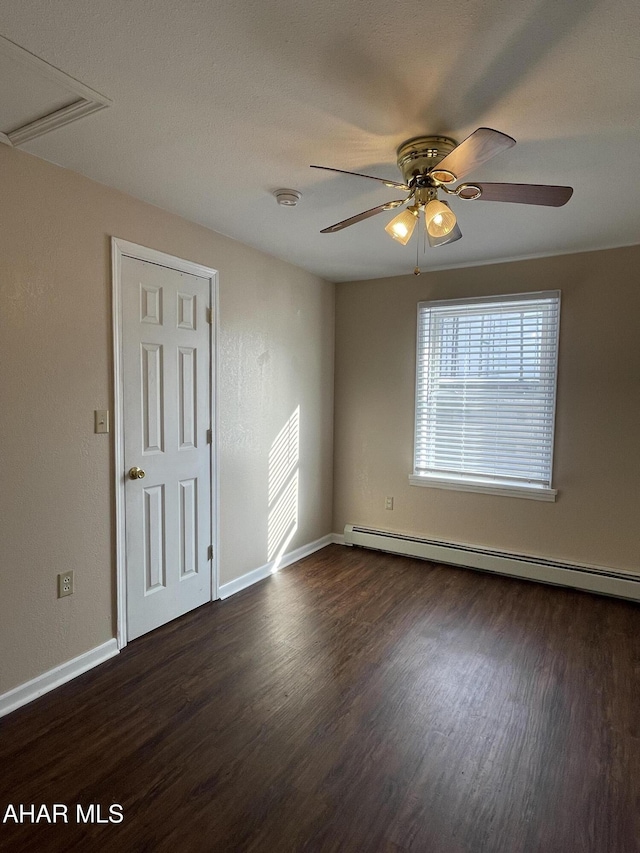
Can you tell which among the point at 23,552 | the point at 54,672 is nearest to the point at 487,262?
the point at 23,552

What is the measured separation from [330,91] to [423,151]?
48 cm

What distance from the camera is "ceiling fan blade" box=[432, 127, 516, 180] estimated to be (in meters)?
1.44

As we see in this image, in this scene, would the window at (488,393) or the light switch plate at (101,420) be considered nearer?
the light switch plate at (101,420)

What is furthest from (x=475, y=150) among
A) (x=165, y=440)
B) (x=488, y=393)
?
(x=488, y=393)

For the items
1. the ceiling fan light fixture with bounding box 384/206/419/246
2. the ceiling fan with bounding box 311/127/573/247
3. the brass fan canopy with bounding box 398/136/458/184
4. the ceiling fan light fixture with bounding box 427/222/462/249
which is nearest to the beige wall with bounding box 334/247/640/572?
the ceiling fan light fixture with bounding box 427/222/462/249

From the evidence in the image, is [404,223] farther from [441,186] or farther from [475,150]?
[475,150]

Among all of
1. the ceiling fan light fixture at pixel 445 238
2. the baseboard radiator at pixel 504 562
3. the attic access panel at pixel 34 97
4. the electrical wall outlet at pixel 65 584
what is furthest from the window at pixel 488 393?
the attic access panel at pixel 34 97

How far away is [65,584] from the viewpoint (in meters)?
2.33

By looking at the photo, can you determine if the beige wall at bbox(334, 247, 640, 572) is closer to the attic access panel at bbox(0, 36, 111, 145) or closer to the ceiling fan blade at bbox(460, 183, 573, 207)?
the ceiling fan blade at bbox(460, 183, 573, 207)

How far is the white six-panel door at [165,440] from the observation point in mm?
2631

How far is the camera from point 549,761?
6.13ft

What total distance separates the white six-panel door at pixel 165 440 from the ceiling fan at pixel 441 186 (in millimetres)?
1179

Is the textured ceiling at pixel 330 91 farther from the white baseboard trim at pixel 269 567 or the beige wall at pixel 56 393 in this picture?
the white baseboard trim at pixel 269 567

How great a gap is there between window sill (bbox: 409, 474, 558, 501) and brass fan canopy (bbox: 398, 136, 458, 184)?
2.57 meters
